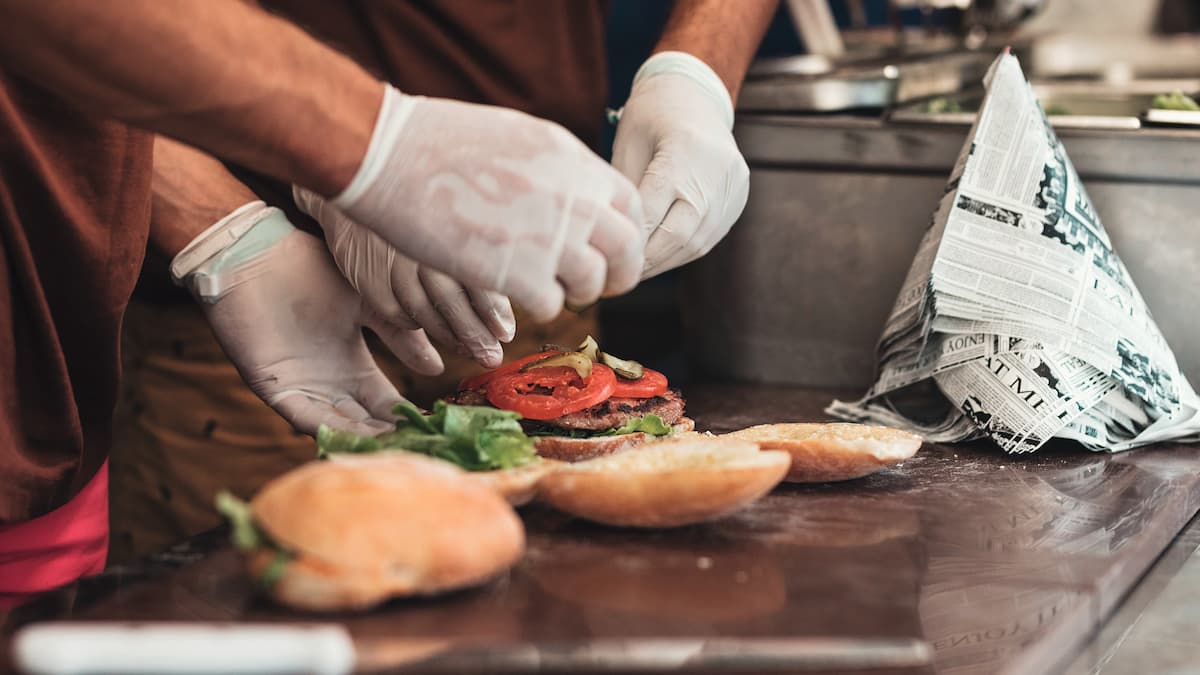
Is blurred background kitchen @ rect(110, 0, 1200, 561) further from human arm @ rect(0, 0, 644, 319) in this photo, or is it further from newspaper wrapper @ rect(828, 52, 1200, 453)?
human arm @ rect(0, 0, 644, 319)

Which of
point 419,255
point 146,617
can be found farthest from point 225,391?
point 146,617

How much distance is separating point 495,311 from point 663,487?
0.64 metres

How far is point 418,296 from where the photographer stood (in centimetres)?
188

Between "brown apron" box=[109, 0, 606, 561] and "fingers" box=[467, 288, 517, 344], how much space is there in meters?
0.77

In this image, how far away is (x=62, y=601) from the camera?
4.09 feet

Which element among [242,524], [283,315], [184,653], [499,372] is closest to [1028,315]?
[499,372]

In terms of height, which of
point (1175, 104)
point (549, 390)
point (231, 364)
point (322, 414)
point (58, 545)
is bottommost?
point (231, 364)

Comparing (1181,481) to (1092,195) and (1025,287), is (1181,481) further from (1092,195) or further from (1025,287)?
(1092,195)

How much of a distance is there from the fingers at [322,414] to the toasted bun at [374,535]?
2.35 feet

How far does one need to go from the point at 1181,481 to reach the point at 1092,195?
2.07 ft

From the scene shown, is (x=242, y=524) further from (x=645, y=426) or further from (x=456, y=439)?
(x=645, y=426)

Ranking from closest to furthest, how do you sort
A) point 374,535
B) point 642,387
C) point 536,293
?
point 374,535, point 536,293, point 642,387

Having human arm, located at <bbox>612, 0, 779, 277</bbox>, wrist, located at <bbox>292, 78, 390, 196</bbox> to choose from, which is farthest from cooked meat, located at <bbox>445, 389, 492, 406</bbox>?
wrist, located at <bbox>292, 78, 390, 196</bbox>

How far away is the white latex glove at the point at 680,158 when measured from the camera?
6.47 ft
